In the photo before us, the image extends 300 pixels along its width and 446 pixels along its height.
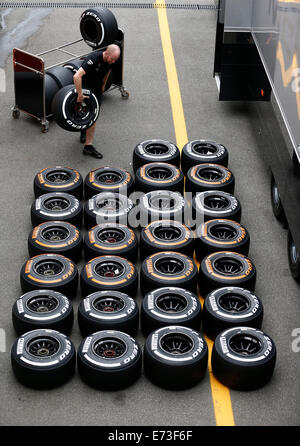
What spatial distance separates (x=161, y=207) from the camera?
934 centimetres

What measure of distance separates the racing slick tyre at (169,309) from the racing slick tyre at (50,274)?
2.95 feet

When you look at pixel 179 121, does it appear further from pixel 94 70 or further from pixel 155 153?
pixel 94 70

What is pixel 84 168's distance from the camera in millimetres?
10891

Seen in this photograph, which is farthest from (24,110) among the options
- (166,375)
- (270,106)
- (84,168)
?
(166,375)

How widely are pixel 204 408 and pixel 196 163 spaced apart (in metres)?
4.16

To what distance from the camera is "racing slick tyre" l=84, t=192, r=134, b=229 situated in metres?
9.17

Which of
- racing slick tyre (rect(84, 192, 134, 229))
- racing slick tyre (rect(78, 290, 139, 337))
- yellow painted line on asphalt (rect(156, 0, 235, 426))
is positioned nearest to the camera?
yellow painted line on asphalt (rect(156, 0, 235, 426))

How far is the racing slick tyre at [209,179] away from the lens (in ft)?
32.2

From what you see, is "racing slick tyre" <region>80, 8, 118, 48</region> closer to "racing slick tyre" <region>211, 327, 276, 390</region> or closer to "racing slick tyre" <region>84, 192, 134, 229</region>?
"racing slick tyre" <region>84, 192, 134, 229</region>

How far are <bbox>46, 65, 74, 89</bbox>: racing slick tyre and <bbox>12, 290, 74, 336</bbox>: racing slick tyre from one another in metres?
4.71

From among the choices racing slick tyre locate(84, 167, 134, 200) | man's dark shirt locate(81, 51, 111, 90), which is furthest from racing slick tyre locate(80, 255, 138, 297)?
man's dark shirt locate(81, 51, 111, 90)

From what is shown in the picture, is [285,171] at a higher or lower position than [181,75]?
higher

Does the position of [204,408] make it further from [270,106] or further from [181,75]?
[181,75]

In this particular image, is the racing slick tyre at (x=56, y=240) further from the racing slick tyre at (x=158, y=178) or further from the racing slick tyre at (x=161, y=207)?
the racing slick tyre at (x=158, y=178)
